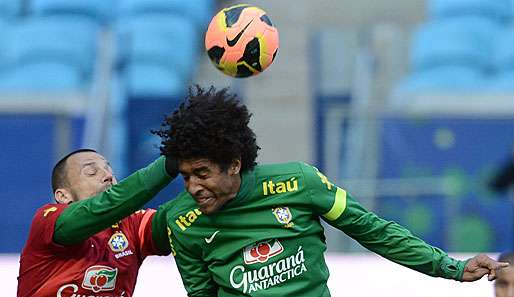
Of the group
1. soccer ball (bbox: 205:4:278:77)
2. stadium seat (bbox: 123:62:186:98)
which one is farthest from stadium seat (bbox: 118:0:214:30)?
soccer ball (bbox: 205:4:278:77)

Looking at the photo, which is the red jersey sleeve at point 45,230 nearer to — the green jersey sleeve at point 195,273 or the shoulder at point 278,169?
the green jersey sleeve at point 195,273

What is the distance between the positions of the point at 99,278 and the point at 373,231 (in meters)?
1.10

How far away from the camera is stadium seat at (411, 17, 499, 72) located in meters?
10.4

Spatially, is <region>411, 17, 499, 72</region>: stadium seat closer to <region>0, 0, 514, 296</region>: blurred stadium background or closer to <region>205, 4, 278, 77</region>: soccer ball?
<region>0, 0, 514, 296</region>: blurred stadium background

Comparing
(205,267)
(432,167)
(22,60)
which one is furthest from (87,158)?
(22,60)

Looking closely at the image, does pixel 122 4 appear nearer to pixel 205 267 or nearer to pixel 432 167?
pixel 432 167

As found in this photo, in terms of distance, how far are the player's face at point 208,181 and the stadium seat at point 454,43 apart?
680 cm

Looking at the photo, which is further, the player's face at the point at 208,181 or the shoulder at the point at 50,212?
the shoulder at the point at 50,212

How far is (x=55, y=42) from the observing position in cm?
1072

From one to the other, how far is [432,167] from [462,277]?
Result: 4.97 meters

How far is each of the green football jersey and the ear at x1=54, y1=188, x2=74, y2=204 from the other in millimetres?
575

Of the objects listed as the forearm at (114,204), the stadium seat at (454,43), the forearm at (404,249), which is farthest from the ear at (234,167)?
the stadium seat at (454,43)

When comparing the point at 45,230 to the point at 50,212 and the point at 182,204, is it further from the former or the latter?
the point at 182,204

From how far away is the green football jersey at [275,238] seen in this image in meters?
3.73
